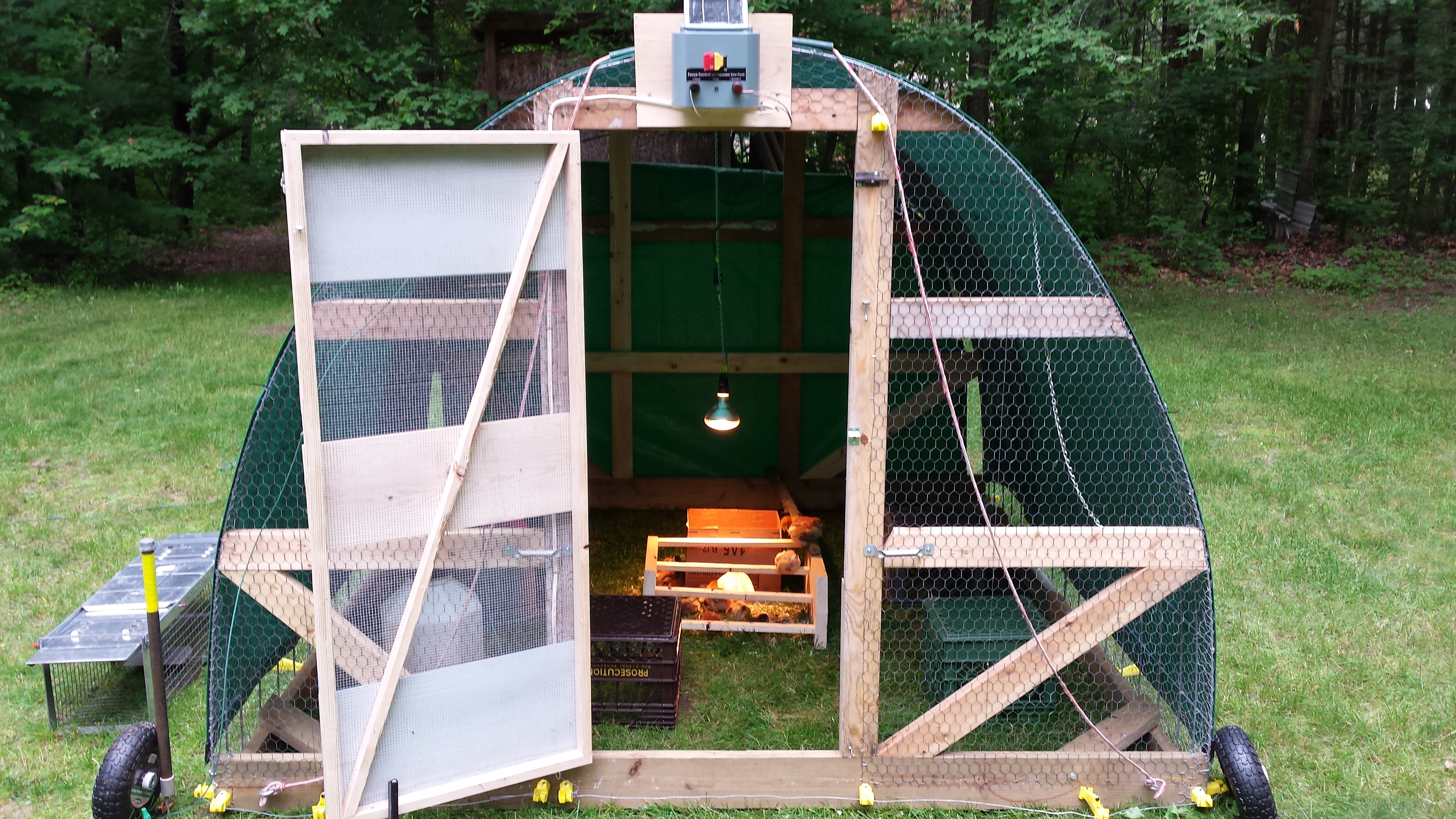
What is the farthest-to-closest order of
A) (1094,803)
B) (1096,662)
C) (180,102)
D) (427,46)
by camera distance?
1. (180,102)
2. (427,46)
3. (1096,662)
4. (1094,803)

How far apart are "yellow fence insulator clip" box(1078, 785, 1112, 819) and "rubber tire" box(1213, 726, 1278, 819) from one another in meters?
0.49

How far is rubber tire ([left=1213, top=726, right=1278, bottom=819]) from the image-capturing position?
4172 millimetres

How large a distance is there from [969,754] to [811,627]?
166cm

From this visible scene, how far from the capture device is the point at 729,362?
779 cm

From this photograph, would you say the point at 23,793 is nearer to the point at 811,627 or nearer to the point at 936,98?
the point at 811,627

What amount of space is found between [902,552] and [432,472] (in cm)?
183

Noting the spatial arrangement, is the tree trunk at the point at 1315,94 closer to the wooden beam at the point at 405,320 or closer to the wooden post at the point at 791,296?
the wooden post at the point at 791,296

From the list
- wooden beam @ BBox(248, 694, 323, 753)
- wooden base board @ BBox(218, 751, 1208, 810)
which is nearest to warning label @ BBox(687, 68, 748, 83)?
wooden base board @ BBox(218, 751, 1208, 810)

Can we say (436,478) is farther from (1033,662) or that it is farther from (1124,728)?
(1124,728)

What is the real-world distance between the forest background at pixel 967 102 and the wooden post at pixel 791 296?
360 centimetres

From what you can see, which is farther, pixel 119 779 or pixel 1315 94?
pixel 1315 94

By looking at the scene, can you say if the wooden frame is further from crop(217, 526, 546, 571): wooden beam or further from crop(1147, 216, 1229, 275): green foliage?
crop(1147, 216, 1229, 275): green foliage

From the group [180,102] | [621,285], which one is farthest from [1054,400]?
[180,102]

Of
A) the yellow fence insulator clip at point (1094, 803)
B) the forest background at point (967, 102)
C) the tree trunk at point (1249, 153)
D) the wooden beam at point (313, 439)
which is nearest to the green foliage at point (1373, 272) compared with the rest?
the forest background at point (967, 102)
